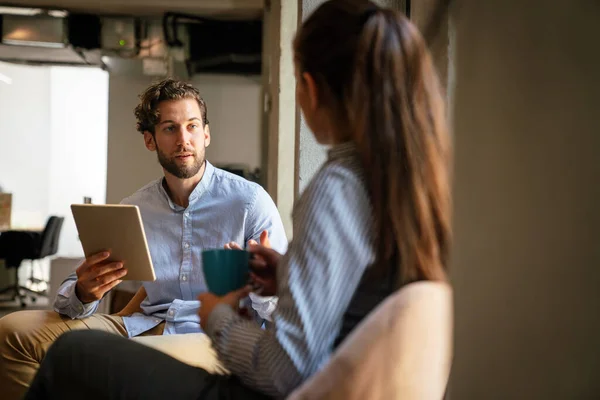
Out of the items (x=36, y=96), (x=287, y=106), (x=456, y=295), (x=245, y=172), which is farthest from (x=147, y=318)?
(x=36, y=96)

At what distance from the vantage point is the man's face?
2.23 meters

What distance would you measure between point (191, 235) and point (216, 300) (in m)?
1.07

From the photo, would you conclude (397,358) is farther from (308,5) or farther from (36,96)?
(36,96)

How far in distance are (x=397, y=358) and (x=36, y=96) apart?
10696 mm

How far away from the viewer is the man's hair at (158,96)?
233 centimetres

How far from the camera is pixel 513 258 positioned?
650 millimetres

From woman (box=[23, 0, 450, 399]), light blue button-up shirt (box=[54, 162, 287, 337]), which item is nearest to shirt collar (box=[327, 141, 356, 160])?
woman (box=[23, 0, 450, 399])

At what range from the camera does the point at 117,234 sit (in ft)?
5.57

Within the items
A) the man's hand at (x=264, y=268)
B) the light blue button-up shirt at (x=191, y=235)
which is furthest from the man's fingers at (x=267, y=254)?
the light blue button-up shirt at (x=191, y=235)

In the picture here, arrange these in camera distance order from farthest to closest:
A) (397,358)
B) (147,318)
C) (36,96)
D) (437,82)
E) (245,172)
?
(36,96)
(245,172)
(147,318)
(437,82)
(397,358)

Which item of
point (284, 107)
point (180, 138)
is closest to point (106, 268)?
point (180, 138)

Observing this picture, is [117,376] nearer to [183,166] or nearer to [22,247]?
[183,166]

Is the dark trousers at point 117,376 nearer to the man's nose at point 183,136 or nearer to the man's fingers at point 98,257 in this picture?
the man's fingers at point 98,257

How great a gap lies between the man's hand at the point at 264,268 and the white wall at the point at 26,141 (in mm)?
10155
